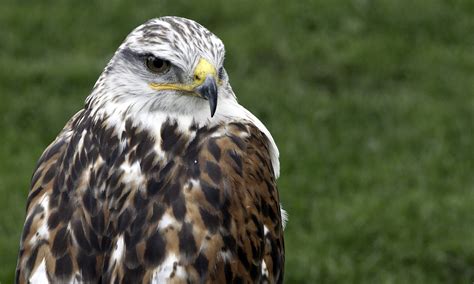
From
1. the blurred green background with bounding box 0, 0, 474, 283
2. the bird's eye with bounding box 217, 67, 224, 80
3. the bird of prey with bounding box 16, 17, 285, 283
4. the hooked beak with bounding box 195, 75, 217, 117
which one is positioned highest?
the hooked beak with bounding box 195, 75, 217, 117

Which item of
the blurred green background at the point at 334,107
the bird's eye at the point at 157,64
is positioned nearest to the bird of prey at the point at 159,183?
the bird's eye at the point at 157,64

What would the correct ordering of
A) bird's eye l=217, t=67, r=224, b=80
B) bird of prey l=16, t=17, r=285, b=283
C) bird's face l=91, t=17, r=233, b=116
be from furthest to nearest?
bird's eye l=217, t=67, r=224, b=80 < bird's face l=91, t=17, r=233, b=116 < bird of prey l=16, t=17, r=285, b=283

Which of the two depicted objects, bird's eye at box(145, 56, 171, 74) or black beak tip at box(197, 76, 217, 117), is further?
bird's eye at box(145, 56, 171, 74)

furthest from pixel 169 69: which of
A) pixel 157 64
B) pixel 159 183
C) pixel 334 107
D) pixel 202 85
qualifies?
pixel 334 107

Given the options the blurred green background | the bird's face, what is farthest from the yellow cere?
the blurred green background

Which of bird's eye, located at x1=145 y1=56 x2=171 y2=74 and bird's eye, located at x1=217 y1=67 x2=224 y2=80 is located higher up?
bird's eye, located at x1=145 y1=56 x2=171 y2=74

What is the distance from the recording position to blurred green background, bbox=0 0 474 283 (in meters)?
7.09

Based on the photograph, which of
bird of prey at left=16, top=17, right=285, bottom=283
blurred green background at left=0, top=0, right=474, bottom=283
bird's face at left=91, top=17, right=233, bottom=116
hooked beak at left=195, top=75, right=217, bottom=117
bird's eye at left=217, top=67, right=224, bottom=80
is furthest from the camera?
blurred green background at left=0, top=0, right=474, bottom=283

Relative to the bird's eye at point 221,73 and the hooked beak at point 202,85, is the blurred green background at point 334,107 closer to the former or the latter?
the bird's eye at point 221,73

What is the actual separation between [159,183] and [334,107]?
15.3ft

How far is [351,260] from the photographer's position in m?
6.99

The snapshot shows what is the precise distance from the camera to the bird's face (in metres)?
4.19

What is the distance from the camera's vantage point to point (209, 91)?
4.12m

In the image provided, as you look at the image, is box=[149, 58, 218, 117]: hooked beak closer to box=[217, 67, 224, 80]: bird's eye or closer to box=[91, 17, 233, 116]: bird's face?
box=[91, 17, 233, 116]: bird's face
